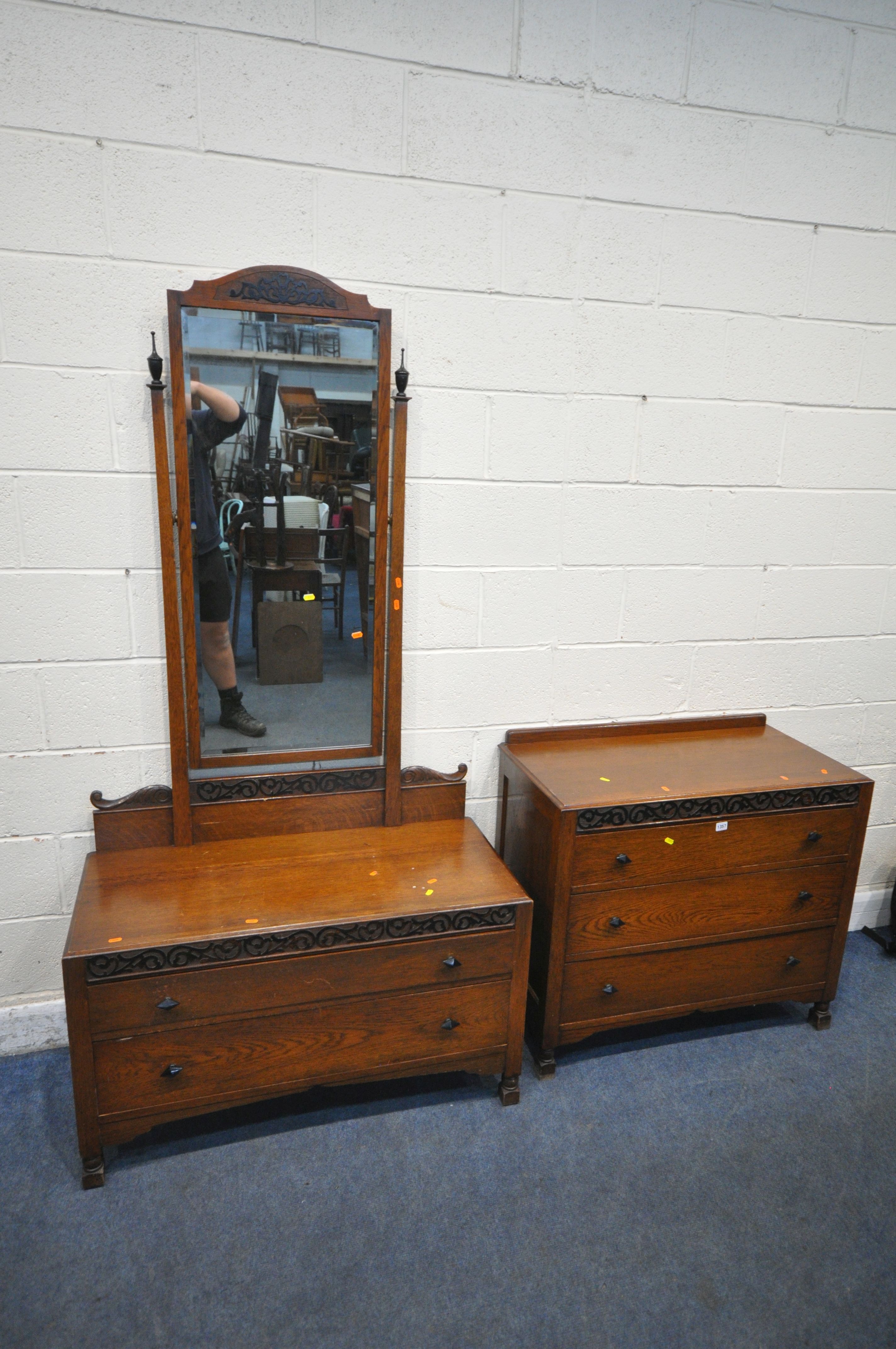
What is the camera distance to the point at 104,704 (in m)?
1.88

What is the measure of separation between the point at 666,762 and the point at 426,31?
5.76 feet

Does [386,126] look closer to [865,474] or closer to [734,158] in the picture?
[734,158]

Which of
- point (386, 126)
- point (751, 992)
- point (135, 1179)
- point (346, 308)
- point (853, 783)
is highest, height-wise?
point (386, 126)

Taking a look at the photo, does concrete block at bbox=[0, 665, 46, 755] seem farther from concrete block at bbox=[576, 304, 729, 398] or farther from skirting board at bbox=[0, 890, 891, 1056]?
concrete block at bbox=[576, 304, 729, 398]

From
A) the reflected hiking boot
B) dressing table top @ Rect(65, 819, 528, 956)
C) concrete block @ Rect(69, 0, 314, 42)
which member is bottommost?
dressing table top @ Rect(65, 819, 528, 956)

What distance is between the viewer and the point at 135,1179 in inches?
66.1

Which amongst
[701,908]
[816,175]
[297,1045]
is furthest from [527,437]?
[297,1045]

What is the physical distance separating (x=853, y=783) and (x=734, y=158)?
157 cm

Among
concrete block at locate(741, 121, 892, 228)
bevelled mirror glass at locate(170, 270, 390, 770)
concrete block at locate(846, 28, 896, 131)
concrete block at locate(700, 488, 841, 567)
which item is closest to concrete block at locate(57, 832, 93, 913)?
bevelled mirror glass at locate(170, 270, 390, 770)

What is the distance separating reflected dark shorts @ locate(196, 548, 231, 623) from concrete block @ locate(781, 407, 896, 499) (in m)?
1.51

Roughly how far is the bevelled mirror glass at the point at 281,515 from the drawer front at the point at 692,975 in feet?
2.52

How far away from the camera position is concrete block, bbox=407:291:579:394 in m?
1.86

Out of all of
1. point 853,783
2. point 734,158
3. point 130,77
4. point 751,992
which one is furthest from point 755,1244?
point 130,77

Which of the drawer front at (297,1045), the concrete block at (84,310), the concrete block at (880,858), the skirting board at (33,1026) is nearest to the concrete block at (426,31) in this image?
the concrete block at (84,310)
